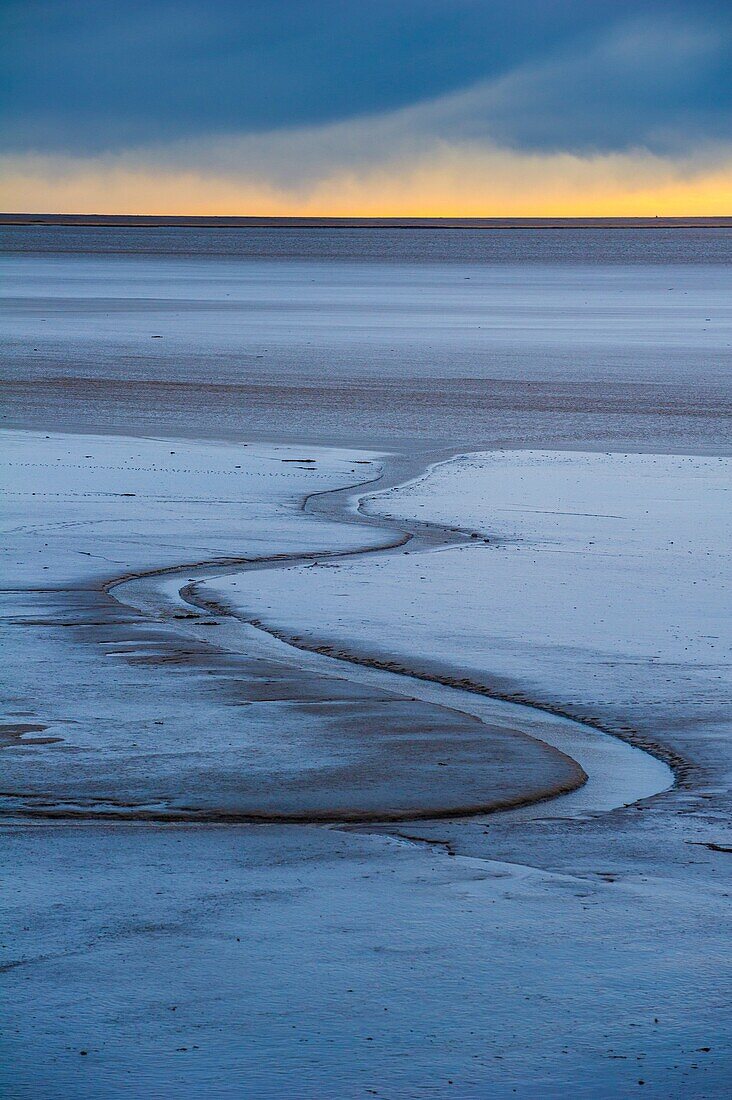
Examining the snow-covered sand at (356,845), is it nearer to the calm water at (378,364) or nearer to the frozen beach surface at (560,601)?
the frozen beach surface at (560,601)

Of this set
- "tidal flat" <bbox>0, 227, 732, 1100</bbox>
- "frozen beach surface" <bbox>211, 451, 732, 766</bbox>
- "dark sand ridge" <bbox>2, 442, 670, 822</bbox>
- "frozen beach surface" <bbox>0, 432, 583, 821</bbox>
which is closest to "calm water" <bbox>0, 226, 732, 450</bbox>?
"tidal flat" <bbox>0, 227, 732, 1100</bbox>

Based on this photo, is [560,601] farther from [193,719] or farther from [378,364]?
[378,364]

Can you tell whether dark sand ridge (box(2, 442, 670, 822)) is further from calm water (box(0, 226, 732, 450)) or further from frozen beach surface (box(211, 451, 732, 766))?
calm water (box(0, 226, 732, 450))

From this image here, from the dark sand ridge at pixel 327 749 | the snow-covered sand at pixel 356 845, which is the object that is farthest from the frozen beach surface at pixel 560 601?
the dark sand ridge at pixel 327 749

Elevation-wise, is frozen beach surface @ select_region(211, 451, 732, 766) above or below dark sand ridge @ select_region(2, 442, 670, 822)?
above

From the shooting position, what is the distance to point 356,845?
5.50 m

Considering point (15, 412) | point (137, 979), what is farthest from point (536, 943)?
point (15, 412)

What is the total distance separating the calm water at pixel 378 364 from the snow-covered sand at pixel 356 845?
8.54 metres

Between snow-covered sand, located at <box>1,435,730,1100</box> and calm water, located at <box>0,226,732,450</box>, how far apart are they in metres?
8.54

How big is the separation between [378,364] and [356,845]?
23.4 m

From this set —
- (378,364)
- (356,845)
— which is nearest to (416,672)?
(356,845)

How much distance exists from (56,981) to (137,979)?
0.22 m

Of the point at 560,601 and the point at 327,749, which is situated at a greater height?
the point at 560,601

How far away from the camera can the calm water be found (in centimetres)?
2017
